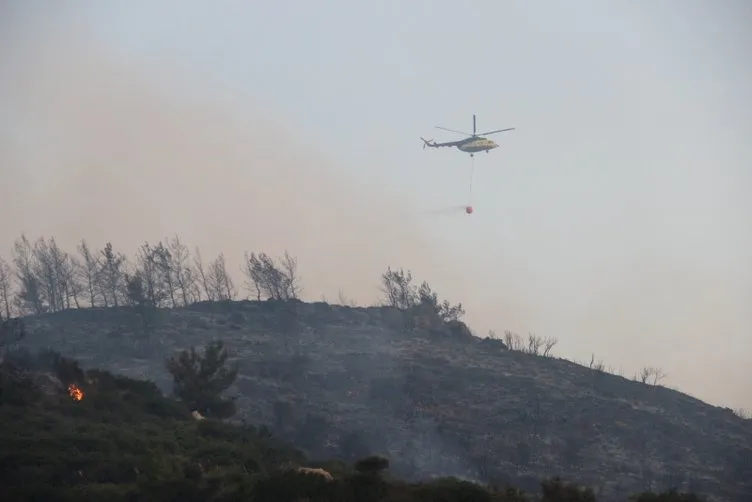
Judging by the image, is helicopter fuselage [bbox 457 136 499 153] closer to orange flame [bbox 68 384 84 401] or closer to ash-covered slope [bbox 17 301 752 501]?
ash-covered slope [bbox 17 301 752 501]

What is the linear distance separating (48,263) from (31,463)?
74135 millimetres

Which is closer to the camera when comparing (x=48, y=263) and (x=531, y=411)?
(x=531, y=411)

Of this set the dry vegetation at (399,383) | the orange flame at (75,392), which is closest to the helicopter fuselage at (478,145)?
the dry vegetation at (399,383)

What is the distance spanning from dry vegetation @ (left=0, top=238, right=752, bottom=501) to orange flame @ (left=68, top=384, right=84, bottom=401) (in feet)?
52.0

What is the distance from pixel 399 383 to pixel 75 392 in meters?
38.7

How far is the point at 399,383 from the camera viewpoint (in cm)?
Answer: 8725

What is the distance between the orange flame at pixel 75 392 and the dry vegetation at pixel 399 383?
15.9 metres

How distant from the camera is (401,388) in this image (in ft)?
283

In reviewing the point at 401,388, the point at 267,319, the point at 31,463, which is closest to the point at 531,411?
the point at 401,388

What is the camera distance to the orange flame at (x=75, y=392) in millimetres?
52231

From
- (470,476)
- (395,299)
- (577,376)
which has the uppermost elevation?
(395,299)

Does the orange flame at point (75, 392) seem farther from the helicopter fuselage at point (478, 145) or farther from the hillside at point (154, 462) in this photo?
the helicopter fuselage at point (478, 145)

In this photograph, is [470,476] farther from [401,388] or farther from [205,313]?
[205,313]

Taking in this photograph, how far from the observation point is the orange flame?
5223 cm
